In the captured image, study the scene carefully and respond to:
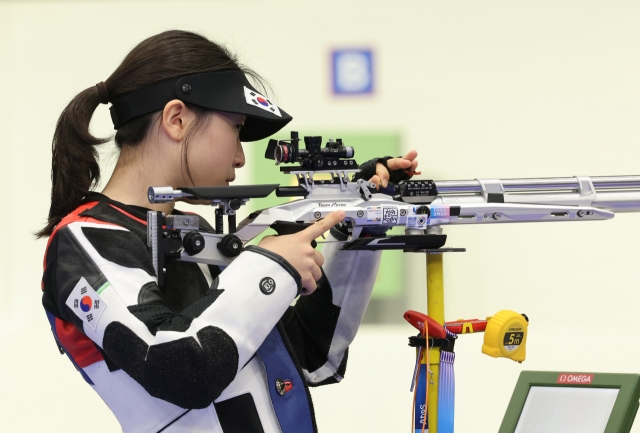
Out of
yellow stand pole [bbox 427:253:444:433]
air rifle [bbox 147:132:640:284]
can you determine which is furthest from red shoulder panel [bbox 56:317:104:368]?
yellow stand pole [bbox 427:253:444:433]

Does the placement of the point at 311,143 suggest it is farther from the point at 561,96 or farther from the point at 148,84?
the point at 561,96

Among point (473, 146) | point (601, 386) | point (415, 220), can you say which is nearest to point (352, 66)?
point (473, 146)

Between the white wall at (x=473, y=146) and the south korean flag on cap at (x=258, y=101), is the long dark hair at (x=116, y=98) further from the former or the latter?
the white wall at (x=473, y=146)

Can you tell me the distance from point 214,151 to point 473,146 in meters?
1.17

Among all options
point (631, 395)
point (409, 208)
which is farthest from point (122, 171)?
point (631, 395)

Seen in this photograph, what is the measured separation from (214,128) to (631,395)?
72cm

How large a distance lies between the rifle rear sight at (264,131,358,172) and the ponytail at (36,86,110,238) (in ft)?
0.89

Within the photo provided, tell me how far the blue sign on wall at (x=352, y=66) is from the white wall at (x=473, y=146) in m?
0.03

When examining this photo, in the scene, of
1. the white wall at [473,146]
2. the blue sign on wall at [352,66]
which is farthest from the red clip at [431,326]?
the blue sign on wall at [352,66]

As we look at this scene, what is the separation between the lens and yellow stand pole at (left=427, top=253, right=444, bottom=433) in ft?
3.85

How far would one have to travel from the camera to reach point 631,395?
3.59 feet

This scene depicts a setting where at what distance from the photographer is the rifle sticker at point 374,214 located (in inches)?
46.7

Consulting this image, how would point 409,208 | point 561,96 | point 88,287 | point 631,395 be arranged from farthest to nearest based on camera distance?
point 561,96 < point 409,208 < point 631,395 < point 88,287

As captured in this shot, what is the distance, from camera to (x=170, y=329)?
0.93m
